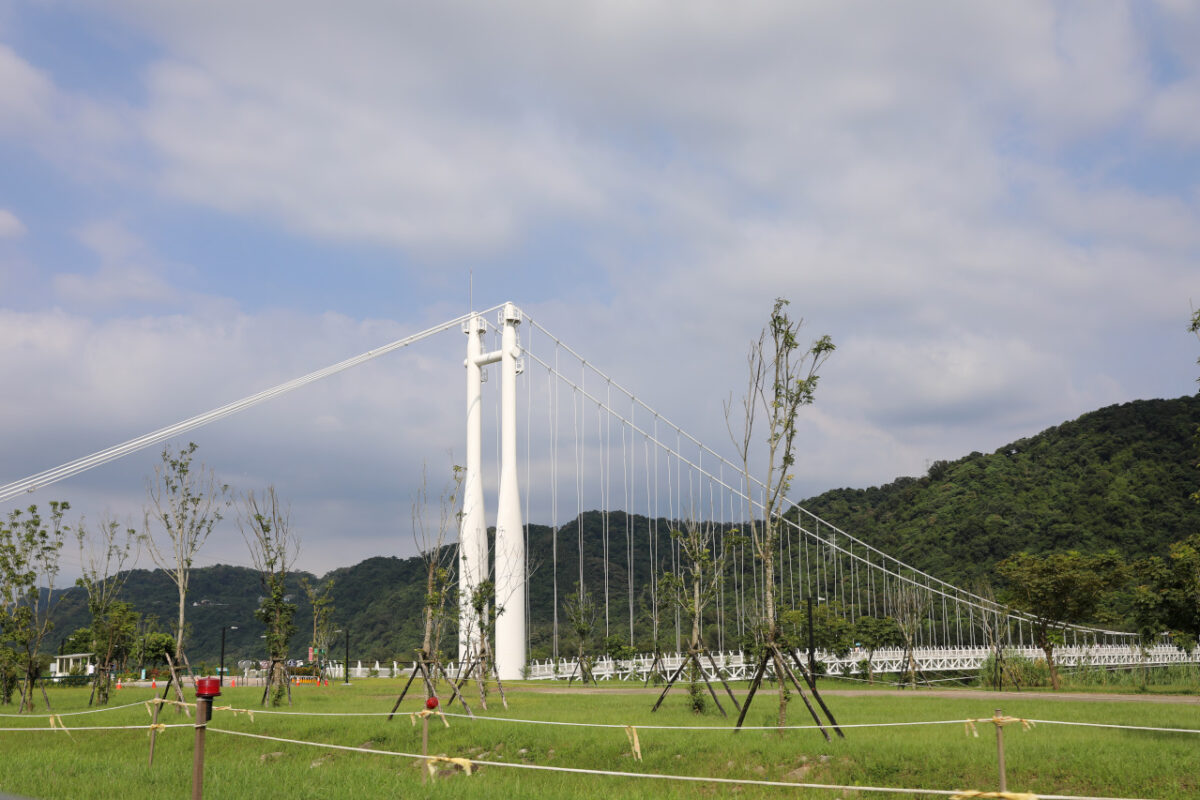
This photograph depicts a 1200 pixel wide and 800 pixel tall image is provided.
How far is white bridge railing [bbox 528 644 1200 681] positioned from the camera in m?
39.9

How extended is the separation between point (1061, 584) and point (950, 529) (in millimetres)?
33908

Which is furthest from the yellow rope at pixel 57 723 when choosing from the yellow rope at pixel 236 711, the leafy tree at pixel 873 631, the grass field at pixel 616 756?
the leafy tree at pixel 873 631

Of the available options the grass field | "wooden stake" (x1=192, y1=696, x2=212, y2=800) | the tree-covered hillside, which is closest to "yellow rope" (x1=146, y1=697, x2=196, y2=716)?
the grass field

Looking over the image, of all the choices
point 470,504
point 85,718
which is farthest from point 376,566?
point 85,718

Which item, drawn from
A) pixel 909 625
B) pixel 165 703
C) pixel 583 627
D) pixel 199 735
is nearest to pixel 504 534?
pixel 583 627

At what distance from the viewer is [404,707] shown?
2102 cm

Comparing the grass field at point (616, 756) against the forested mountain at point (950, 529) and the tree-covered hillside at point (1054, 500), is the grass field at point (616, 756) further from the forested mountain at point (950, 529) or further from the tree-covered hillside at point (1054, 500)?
the tree-covered hillside at point (1054, 500)

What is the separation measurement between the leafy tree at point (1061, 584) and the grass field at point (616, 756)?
559 inches

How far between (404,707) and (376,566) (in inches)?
2150

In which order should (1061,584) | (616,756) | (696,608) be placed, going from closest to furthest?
1. (616,756)
2. (696,608)
3. (1061,584)

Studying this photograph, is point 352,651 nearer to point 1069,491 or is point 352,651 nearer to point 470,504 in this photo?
point 470,504

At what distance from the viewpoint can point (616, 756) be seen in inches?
527

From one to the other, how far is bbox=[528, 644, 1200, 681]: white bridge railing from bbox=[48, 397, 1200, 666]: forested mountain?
819 cm

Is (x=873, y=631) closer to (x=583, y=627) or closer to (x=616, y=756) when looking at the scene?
(x=583, y=627)
